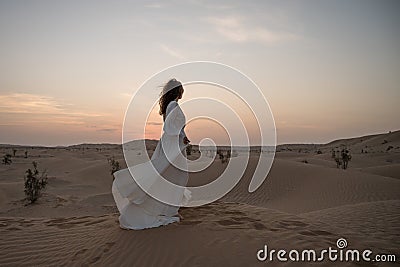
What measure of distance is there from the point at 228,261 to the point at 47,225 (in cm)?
467

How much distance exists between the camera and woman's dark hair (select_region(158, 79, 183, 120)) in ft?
20.3

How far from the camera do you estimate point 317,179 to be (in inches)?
707

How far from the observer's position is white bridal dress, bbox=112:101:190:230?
5684 mm

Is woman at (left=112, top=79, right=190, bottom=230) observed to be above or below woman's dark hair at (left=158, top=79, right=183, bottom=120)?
below

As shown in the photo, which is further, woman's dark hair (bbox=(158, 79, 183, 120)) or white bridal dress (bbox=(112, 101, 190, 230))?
woman's dark hair (bbox=(158, 79, 183, 120))

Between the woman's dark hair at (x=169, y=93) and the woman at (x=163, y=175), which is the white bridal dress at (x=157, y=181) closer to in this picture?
the woman at (x=163, y=175)

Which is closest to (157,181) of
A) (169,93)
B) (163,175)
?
(163,175)

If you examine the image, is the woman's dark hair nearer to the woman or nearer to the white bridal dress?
the woman

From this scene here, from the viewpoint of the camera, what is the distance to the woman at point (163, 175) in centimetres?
570

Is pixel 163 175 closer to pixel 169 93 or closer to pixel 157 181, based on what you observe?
pixel 157 181

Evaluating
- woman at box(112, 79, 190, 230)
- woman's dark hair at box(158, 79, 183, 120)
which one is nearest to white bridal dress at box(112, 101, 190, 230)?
woman at box(112, 79, 190, 230)

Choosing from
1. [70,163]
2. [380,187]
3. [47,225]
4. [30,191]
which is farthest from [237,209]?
[70,163]

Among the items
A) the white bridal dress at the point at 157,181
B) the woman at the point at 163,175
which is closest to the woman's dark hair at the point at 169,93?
the woman at the point at 163,175

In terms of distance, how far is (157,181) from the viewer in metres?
5.78
